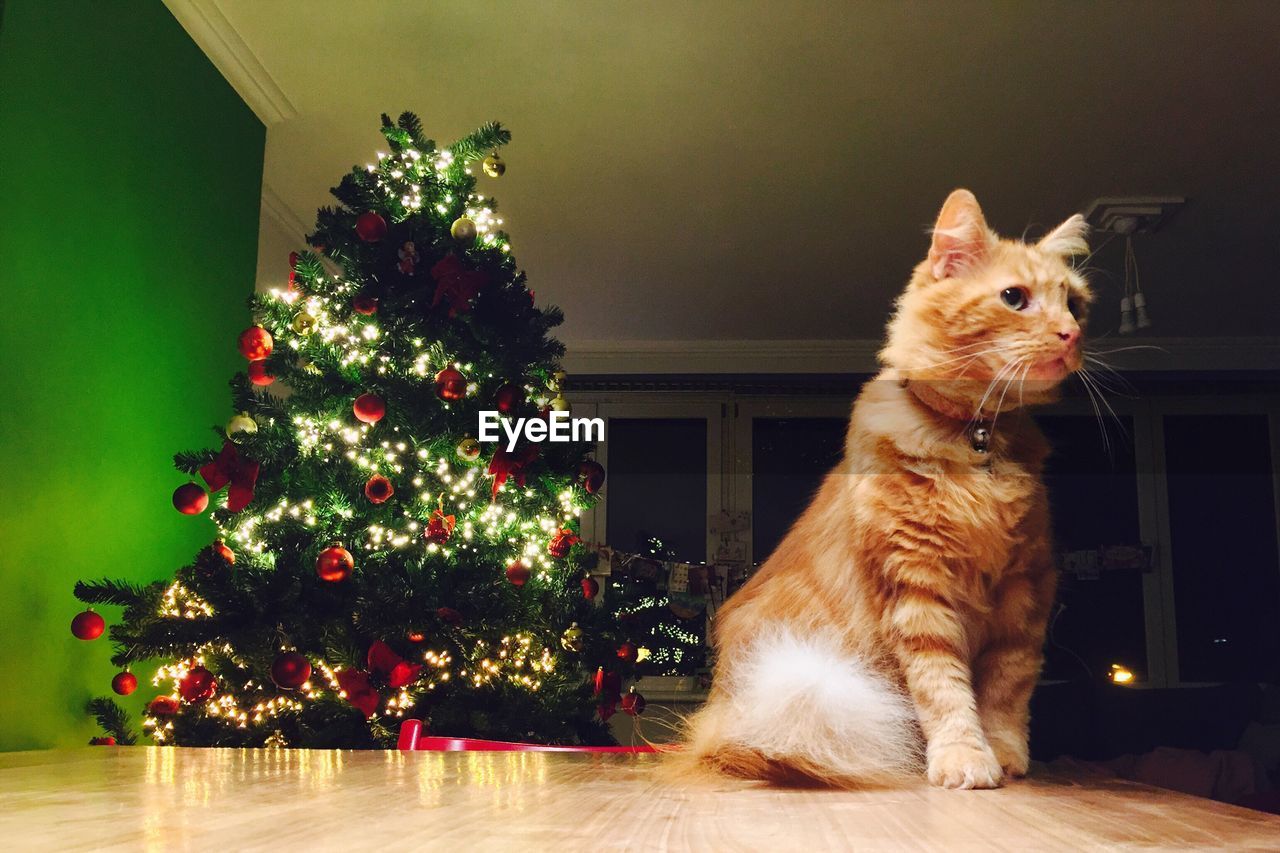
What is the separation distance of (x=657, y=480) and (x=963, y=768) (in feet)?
11.5

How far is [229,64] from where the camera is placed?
6.65ft

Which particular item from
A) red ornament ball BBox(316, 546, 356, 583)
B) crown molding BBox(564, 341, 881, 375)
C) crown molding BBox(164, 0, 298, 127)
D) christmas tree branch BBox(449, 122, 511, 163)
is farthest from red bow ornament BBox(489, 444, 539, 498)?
crown molding BBox(564, 341, 881, 375)

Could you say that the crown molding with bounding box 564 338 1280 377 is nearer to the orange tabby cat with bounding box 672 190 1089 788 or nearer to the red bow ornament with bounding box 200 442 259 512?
the red bow ornament with bounding box 200 442 259 512

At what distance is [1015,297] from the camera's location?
521mm

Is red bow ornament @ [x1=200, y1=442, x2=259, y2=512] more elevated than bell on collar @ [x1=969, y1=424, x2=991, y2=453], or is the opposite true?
red bow ornament @ [x1=200, y1=442, x2=259, y2=512]

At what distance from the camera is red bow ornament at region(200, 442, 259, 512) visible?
1.39 m

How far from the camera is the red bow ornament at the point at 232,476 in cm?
139

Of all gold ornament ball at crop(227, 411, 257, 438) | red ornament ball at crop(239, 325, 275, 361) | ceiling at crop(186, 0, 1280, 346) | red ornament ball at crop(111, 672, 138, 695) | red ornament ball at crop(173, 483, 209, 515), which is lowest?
red ornament ball at crop(111, 672, 138, 695)

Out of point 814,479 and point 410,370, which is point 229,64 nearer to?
point 410,370

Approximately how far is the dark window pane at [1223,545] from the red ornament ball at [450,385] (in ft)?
11.2

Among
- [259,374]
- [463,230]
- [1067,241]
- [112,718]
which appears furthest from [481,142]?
[1067,241]

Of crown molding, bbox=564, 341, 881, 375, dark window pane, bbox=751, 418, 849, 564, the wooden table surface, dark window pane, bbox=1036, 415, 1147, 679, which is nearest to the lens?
the wooden table surface

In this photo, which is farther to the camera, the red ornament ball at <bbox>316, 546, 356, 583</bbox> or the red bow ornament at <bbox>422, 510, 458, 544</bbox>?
the red bow ornament at <bbox>422, 510, 458, 544</bbox>

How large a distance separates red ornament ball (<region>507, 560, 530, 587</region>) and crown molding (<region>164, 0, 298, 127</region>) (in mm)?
1344
